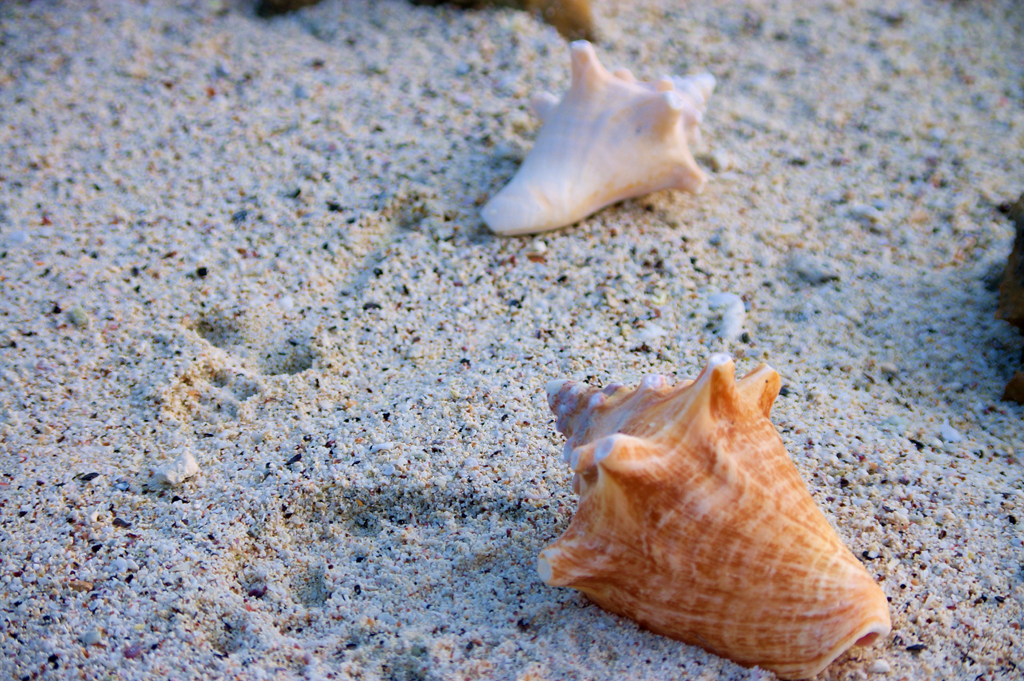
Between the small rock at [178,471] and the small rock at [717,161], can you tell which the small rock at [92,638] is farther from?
the small rock at [717,161]

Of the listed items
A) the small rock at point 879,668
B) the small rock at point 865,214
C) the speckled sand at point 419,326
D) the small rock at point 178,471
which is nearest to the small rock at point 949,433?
the speckled sand at point 419,326

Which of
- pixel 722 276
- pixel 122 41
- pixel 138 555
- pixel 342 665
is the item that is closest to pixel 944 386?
pixel 722 276

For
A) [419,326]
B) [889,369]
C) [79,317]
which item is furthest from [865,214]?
[79,317]

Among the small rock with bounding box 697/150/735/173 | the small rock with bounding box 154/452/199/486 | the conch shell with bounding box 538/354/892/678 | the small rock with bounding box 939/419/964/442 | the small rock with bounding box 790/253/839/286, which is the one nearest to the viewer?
the conch shell with bounding box 538/354/892/678

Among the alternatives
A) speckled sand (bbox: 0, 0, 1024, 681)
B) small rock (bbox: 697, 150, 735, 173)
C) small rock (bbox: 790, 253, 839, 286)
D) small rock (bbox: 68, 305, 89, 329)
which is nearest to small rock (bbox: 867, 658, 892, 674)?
speckled sand (bbox: 0, 0, 1024, 681)

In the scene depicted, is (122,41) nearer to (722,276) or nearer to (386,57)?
(386,57)

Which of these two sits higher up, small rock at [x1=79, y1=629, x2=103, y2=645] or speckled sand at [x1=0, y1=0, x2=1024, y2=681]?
speckled sand at [x1=0, y1=0, x2=1024, y2=681]

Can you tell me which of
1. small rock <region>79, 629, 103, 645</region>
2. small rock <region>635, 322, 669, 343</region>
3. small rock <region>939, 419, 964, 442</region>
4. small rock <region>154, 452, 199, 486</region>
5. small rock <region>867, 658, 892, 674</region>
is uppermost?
small rock <region>939, 419, 964, 442</region>

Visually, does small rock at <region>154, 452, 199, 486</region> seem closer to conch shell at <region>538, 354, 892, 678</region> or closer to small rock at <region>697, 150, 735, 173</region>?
conch shell at <region>538, 354, 892, 678</region>
